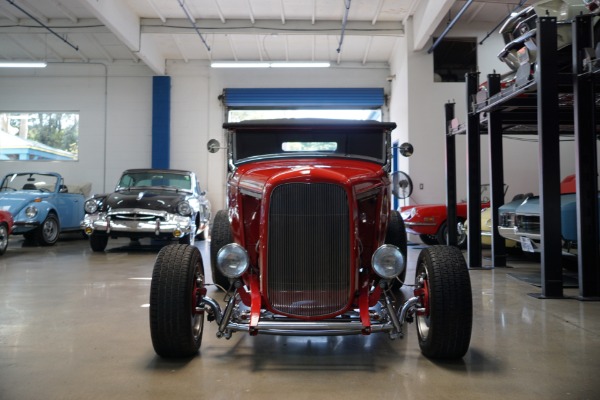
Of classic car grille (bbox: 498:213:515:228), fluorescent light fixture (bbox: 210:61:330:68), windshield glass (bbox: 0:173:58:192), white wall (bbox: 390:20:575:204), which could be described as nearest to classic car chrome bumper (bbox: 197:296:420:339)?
classic car grille (bbox: 498:213:515:228)

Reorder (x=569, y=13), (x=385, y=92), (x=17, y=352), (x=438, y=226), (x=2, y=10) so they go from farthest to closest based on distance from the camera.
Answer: (x=385, y=92) < (x=2, y=10) < (x=438, y=226) < (x=569, y=13) < (x=17, y=352)

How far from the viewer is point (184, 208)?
8562mm

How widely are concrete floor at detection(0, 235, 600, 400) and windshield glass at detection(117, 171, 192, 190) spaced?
4927 millimetres

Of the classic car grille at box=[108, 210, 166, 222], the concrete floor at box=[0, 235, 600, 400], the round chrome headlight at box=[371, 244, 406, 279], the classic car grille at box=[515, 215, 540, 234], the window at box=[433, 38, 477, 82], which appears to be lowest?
the concrete floor at box=[0, 235, 600, 400]

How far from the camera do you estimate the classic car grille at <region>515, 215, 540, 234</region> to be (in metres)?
5.95

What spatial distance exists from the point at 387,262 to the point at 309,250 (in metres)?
0.45

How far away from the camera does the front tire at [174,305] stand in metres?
2.81

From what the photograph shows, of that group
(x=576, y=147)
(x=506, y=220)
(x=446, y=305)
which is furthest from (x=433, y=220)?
(x=446, y=305)

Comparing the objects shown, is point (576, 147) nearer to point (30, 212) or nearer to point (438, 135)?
point (438, 135)

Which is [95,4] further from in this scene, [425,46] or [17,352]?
[17,352]

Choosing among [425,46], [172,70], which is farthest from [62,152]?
[425,46]

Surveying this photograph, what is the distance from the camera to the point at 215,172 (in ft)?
48.6

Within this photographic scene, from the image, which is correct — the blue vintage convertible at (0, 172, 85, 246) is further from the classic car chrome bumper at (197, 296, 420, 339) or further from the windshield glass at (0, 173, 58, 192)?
the classic car chrome bumper at (197, 296, 420, 339)

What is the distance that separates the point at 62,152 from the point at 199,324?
13.8 m
